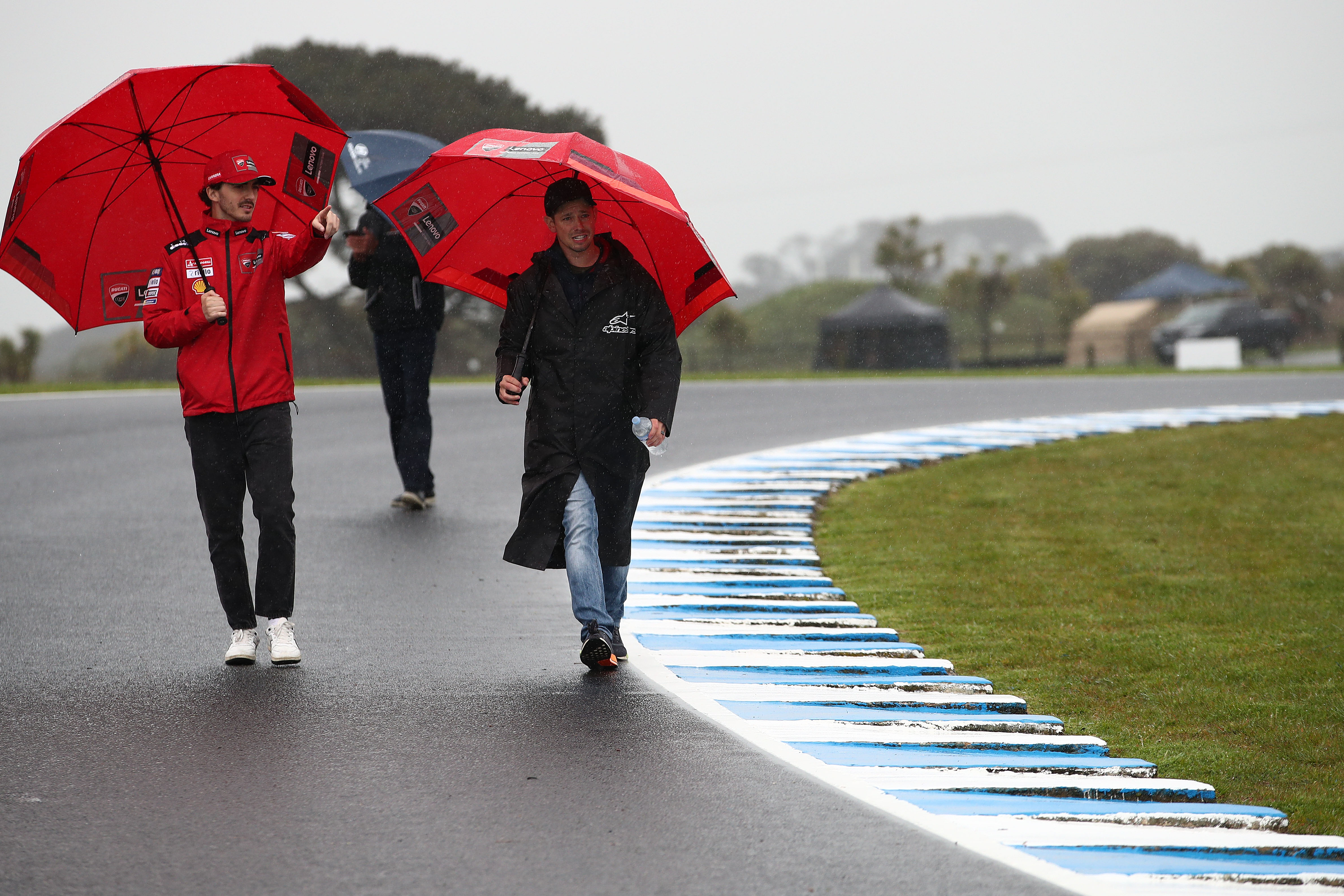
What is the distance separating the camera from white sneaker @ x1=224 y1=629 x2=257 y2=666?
5750 millimetres

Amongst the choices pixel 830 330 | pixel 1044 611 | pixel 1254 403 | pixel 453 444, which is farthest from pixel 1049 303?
pixel 1044 611

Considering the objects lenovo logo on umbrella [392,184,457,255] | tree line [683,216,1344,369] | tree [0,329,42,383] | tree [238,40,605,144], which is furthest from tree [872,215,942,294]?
lenovo logo on umbrella [392,184,457,255]

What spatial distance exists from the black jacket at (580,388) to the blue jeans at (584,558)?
3 cm

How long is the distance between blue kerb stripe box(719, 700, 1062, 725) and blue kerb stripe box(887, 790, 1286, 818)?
0.80 meters

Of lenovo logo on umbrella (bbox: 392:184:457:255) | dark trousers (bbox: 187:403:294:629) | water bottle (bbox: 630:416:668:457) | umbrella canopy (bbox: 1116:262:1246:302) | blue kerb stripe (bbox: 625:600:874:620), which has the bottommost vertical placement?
blue kerb stripe (bbox: 625:600:874:620)

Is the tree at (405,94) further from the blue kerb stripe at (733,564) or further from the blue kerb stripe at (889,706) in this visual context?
the blue kerb stripe at (889,706)

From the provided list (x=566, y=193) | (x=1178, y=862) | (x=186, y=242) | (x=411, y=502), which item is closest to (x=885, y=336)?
(x=411, y=502)

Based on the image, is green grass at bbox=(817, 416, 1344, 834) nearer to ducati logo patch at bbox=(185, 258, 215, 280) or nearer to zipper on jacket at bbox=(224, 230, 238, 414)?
zipper on jacket at bbox=(224, 230, 238, 414)

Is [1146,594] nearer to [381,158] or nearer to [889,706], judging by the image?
[889,706]

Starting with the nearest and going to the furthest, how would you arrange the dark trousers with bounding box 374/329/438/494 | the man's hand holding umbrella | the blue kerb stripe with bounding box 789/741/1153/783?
the blue kerb stripe with bounding box 789/741/1153/783 < the man's hand holding umbrella < the dark trousers with bounding box 374/329/438/494

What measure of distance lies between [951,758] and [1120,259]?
3991 inches

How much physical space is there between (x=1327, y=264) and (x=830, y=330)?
127 feet

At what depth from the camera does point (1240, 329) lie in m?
38.5

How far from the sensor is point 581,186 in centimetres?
548
